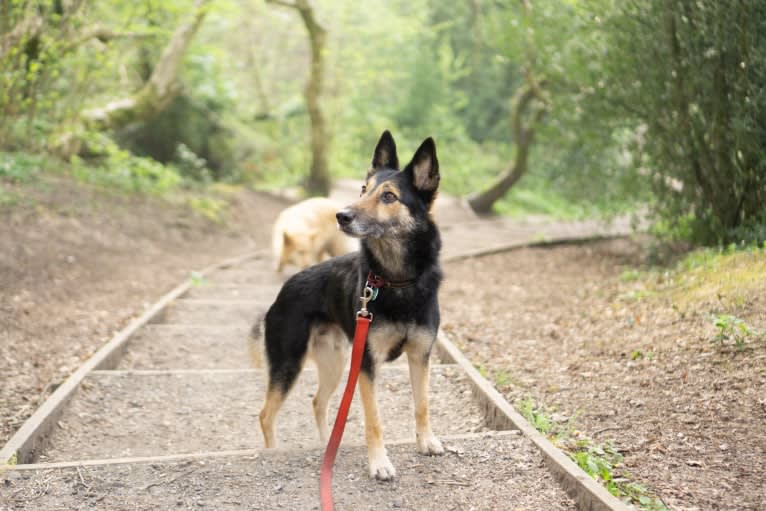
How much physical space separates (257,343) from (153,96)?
1087 cm

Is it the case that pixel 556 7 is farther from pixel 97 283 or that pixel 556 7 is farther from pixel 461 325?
pixel 97 283

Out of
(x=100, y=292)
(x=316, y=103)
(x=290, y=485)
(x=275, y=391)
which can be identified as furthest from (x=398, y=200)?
(x=316, y=103)

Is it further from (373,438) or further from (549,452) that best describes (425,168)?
(549,452)

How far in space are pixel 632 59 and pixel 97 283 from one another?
280 inches

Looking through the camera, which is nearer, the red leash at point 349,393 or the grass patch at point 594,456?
the grass patch at point 594,456

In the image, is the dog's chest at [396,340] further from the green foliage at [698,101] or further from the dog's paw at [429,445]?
the green foliage at [698,101]

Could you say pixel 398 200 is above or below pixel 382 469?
above

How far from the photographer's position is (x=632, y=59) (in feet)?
25.9

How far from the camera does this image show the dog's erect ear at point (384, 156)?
391 cm

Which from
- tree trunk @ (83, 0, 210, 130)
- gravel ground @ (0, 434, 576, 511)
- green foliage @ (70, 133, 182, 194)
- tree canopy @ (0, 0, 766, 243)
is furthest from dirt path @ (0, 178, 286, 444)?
tree trunk @ (83, 0, 210, 130)

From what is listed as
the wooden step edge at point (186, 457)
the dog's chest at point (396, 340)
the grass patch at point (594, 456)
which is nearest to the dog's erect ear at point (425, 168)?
the dog's chest at point (396, 340)

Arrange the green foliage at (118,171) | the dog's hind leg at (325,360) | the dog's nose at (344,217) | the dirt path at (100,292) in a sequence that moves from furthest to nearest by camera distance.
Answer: the green foliage at (118,171), the dirt path at (100,292), the dog's hind leg at (325,360), the dog's nose at (344,217)

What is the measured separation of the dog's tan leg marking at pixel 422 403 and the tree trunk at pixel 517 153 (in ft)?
40.7

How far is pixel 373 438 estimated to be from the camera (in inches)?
137
